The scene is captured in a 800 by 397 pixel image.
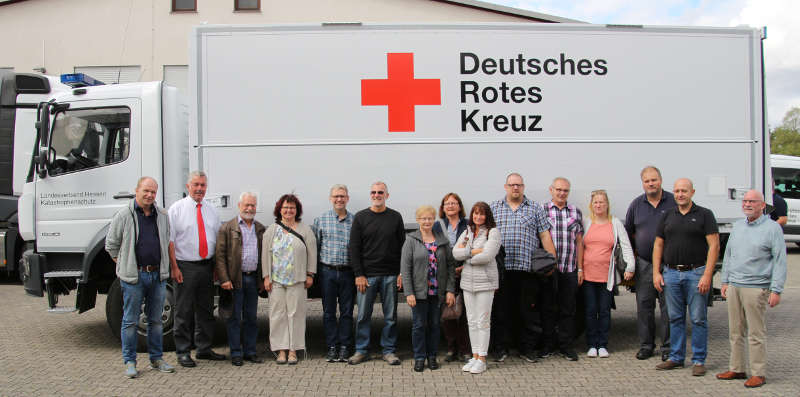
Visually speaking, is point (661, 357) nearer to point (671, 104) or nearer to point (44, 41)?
point (671, 104)

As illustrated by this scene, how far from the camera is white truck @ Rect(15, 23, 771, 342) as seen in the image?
5.89 m

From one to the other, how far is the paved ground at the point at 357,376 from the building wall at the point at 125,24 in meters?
11.8

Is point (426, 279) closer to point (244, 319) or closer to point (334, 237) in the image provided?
point (334, 237)

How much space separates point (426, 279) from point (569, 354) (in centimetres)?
159

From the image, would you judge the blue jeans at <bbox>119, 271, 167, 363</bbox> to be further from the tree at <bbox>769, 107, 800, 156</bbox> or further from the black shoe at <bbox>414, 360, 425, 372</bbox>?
the tree at <bbox>769, 107, 800, 156</bbox>

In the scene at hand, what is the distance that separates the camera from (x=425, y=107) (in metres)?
5.93

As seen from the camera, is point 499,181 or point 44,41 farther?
point 44,41

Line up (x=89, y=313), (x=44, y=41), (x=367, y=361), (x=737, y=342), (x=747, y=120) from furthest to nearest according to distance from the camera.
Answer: (x=44, y=41)
(x=89, y=313)
(x=747, y=120)
(x=367, y=361)
(x=737, y=342)

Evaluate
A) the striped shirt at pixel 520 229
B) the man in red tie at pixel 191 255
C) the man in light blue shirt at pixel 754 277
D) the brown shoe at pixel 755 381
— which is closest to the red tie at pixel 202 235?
the man in red tie at pixel 191 255

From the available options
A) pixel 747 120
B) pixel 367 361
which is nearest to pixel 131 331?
pixel 367 361

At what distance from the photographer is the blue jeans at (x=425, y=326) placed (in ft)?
17.9

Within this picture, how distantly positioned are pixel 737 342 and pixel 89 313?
7610 millimetres

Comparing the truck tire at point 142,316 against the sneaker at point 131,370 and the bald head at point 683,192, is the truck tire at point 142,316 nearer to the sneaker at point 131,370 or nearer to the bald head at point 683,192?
the sneaker at point 131,370

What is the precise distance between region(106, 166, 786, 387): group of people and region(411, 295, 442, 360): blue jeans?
1cm
